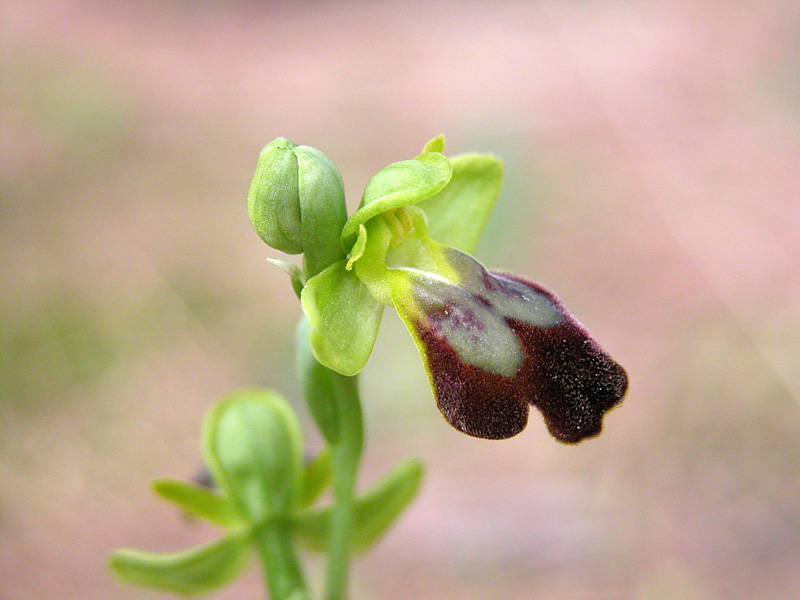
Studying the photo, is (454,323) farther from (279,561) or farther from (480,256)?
(480,256)

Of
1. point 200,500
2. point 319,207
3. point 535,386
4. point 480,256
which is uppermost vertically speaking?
point 319,207

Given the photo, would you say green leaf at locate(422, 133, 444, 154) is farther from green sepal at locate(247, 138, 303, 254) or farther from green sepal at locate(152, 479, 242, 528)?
green sepal at locate(152, 479, 242, 528)

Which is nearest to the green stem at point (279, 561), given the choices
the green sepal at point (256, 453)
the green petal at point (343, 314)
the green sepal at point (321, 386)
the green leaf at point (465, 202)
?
the green sepal at point (256, 453)

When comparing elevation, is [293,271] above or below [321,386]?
above

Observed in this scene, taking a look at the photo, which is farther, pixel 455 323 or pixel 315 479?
pixel 315 479

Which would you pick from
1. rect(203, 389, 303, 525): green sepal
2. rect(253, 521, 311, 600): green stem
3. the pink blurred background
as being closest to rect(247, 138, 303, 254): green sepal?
rect(203, 389, 303, 525): green sepal

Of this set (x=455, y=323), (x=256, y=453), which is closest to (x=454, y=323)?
(x=455, y=323)

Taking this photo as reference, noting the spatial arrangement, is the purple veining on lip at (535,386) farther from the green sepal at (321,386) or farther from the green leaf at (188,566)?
the green leaf at (188,566)
